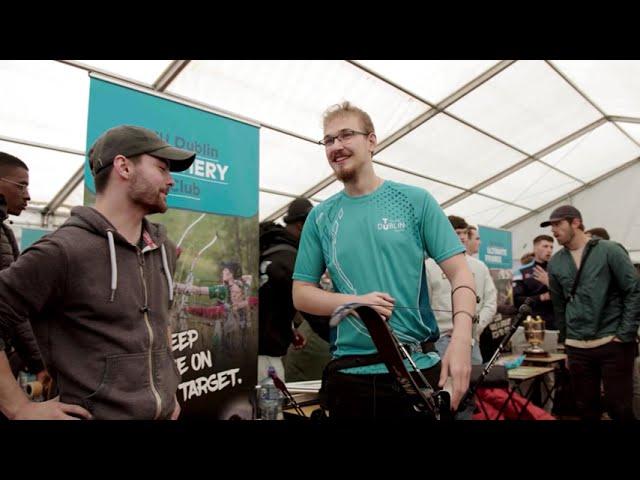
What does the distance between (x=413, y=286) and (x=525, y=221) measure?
11.6m

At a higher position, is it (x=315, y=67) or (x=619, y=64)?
(x=619, y=64)

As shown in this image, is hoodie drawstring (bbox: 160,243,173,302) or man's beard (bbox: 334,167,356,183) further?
hoodie drawstring (bbox: 160,243,173,302)

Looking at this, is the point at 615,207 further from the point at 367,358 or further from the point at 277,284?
the point at 367,358

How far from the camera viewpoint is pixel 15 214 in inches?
60.0

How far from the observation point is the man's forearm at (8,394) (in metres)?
0.90

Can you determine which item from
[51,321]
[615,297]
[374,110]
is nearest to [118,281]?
[51,321]

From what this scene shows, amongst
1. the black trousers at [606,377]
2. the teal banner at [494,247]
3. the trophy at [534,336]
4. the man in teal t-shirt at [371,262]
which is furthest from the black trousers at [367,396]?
the teal banner at [494,247]

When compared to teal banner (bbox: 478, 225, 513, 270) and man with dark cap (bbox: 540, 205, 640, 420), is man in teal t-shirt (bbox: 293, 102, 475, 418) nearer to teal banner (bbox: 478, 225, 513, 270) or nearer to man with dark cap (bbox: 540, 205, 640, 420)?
man with dark cap (bbox: 540, 205, 640, 420)

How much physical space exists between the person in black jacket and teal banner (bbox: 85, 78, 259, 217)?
297cm

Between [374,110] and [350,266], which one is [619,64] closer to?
[374,110]

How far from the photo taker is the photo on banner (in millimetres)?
1893

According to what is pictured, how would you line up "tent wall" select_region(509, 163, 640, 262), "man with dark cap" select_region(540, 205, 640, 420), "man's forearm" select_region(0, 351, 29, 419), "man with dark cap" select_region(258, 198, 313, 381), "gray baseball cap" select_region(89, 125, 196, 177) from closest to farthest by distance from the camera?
"man's forearm" select_region(0, 351, 29, 419) < "gray baseball cap" select_region(89, 125, 196, 177) < "man with dark cap" select_region(258, 198, 313, 381) < "man with dark cap" select_region(540, 205, 640, 420) < "tent wall" select_region(509, 163, 640, 262)

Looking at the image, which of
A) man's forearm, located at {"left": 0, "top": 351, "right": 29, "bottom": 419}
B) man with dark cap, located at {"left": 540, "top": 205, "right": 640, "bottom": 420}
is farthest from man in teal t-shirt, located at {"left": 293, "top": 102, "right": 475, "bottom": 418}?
man with dark cap, located at {"left": 540, "top": 205, "right": 640, "bottom": 420}

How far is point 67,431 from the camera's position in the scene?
547 mm
